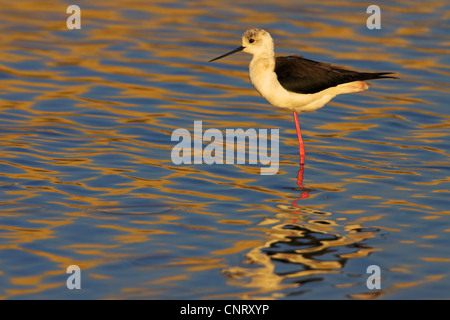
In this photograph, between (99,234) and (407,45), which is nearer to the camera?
(99,234)

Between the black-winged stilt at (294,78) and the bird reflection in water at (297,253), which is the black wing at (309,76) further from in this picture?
the bird reflection in water at (297,253)

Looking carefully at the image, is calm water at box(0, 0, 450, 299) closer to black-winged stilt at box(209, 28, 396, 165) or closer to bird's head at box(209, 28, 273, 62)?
black-winged stilt at box(209, 28, 396, 165)

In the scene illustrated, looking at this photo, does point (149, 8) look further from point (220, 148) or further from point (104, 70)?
point (220, 148)

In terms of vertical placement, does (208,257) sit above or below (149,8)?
below

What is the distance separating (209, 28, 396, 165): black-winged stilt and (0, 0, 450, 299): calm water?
2.33 ft

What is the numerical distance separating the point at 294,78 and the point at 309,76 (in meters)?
0.16

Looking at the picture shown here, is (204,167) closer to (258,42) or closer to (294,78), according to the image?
(294,78)

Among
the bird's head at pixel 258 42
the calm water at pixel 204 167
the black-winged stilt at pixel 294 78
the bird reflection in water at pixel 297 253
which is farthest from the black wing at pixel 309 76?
the bird reflection in water at pixel 297 253

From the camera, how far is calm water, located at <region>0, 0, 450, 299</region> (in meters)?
7.13

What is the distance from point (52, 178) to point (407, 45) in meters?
7.73

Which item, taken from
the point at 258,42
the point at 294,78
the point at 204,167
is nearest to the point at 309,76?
the point at 294,78

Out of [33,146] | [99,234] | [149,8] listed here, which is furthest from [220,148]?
[149,8]

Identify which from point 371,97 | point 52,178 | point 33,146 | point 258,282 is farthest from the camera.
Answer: point 371,97

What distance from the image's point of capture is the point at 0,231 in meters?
7.80
